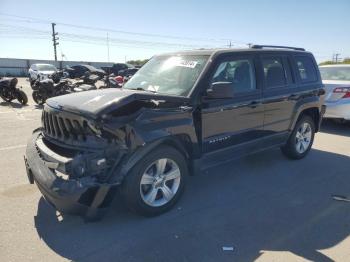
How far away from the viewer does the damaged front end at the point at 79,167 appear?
334 cm

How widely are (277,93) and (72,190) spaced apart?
3.59 m

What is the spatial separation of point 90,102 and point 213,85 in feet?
4.84

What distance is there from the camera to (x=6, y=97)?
1421 cm

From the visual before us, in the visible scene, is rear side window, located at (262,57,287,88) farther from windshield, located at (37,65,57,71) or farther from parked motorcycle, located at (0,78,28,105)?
windshield, located at (37,65,57,71)

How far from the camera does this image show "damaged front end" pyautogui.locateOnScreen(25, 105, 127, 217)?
3.34 metres

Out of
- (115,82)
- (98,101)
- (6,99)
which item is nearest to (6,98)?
(6,99)

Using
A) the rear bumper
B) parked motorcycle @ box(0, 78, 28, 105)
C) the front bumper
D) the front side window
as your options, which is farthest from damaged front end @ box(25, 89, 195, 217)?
parked motorcycle @ box(0, 78, 28, 105)

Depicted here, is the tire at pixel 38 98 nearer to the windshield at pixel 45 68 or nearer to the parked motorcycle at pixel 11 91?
the parked motorcycle at pixel 11 91

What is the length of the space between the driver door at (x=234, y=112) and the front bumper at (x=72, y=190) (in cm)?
156

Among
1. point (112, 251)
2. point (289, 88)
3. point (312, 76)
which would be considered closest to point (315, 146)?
point (312, 76)

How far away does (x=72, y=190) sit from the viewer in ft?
10.8

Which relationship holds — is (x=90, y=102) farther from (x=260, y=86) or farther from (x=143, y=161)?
(x=260, y=86)

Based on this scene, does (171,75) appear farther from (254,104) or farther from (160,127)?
(254,104)

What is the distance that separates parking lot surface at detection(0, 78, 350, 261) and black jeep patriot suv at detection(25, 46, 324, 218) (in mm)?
321
